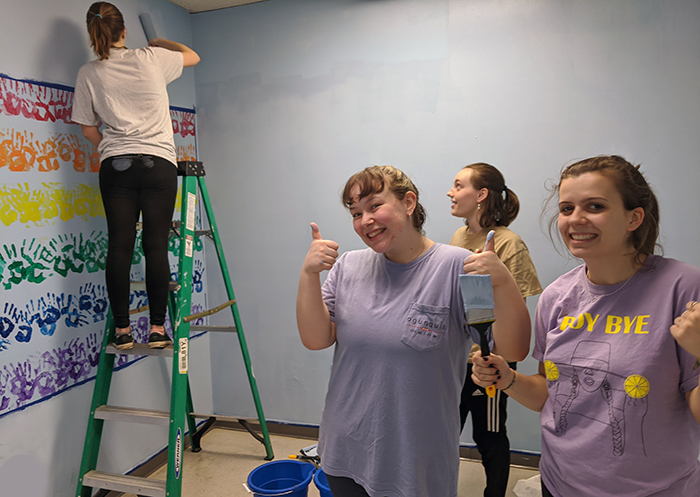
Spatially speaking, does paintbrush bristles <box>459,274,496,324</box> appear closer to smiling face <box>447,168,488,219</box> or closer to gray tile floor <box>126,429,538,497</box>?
smiling face <box>447,168,488,219</box>

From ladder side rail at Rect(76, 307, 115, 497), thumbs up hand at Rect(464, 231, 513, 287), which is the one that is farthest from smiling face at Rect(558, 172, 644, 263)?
ladder side rail at Rect(76, 307, 115, 497)

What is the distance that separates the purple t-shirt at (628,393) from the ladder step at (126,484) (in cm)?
163

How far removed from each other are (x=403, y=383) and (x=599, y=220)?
0.58m

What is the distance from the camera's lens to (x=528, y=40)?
2.55 m

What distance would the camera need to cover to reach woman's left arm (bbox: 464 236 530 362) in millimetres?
1085

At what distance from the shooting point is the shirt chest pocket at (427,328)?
3.88ft

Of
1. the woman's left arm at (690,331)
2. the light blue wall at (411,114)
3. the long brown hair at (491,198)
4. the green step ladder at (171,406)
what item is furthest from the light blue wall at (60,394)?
the woman's left arm at (690,331)

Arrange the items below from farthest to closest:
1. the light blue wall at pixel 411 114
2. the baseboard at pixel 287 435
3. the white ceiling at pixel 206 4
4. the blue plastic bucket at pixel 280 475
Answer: the white ceiling at pixel 206 4 → the baseboard at pixel 287 435 → the light blue wall at pixel 411 114 → the blue plastic bucket at pixel 280 475

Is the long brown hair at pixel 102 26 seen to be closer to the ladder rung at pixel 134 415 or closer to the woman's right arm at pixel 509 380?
the ladder rung at pixel 134 415

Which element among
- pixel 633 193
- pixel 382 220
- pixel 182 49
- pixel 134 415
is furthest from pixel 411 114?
pixel 134 415

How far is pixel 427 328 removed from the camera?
1191mm

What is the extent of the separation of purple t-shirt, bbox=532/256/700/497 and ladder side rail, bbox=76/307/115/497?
6.27 ft

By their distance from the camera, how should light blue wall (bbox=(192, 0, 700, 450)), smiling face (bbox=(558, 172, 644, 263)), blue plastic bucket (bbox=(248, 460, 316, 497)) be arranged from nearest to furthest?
smiling face (bbox=(558, 172, 644, 263))
blue plastic bucket (bbox=(248, 460, 316, 497))
light blue wall (bbox=(192, 0, 700, 450))

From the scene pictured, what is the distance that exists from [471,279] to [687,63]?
2077 mm
